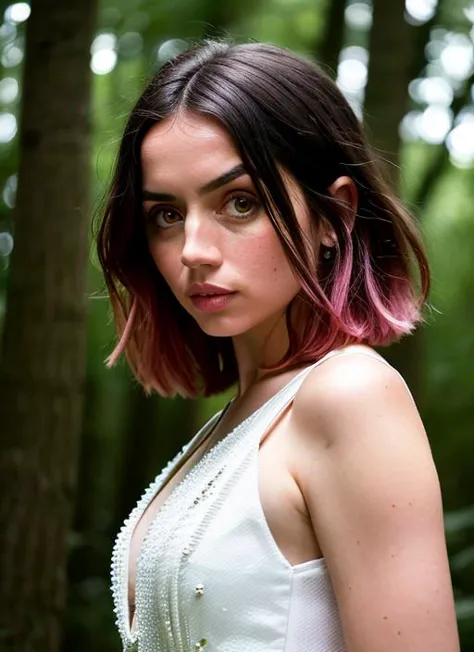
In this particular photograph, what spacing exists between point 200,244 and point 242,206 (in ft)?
0.33

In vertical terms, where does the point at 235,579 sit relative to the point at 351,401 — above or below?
below

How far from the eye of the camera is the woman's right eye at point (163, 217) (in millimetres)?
1908

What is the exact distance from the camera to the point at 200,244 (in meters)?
1.80

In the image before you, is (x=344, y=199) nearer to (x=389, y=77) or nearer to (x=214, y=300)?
(x=214, y=300)

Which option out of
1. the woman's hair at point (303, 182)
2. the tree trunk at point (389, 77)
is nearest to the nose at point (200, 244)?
the woman's hair at point (303, 182)

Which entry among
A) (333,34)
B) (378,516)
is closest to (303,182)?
(378,516)

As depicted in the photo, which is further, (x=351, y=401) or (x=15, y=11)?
A: (x=15, y=11)

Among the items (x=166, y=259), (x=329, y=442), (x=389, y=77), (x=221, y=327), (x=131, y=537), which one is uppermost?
(x=389, y=77)

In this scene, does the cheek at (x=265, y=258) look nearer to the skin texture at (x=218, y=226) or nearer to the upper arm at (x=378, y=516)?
the skin texture at (x=218, y=226)

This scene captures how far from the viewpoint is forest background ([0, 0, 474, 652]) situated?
4160mm

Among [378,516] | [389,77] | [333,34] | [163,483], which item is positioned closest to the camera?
[378,516]

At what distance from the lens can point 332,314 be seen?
1.79m

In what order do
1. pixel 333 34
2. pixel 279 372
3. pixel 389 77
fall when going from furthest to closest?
pixel 333 34
pixel 389 77
pixel 279 372

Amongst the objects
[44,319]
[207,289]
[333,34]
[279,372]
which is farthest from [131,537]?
[333,34]
